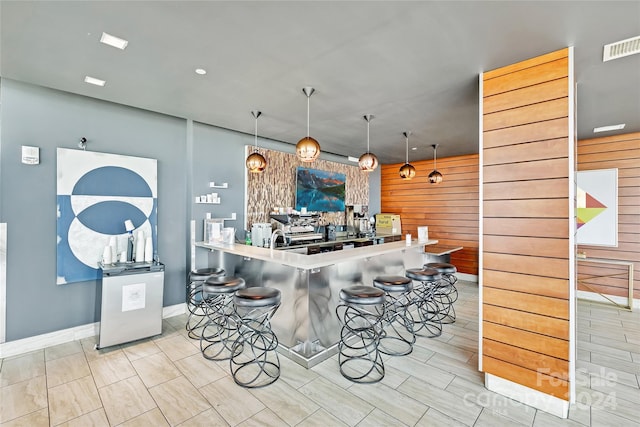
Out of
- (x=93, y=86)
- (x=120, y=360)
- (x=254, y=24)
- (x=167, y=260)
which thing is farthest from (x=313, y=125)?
(x=120, y=360)

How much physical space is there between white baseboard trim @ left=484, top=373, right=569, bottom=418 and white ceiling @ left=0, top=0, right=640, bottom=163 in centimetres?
276

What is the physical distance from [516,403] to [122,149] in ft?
16.6

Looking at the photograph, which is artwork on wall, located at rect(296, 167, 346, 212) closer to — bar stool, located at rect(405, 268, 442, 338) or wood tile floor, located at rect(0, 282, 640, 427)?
bar stool, located at rect(405, 268, 442, 338)

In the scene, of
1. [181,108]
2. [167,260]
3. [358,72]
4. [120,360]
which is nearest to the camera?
[358,72]

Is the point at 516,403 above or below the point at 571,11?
below

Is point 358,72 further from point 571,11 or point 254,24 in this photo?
point 571,11

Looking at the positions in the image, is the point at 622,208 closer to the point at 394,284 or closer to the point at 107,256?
the point at 394,284

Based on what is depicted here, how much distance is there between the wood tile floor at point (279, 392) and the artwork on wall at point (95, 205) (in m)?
1.02

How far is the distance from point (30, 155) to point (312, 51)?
3255 mm

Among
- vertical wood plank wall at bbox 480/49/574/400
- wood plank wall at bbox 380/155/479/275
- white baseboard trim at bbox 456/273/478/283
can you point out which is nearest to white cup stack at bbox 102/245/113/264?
vertical wood plank wall at bbox 480/49/574/400

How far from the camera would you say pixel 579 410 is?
222cm

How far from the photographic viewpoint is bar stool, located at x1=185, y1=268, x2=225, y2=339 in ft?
11.5

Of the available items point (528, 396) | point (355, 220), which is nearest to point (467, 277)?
point (355, 220)

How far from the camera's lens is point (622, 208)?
15.9 ft
